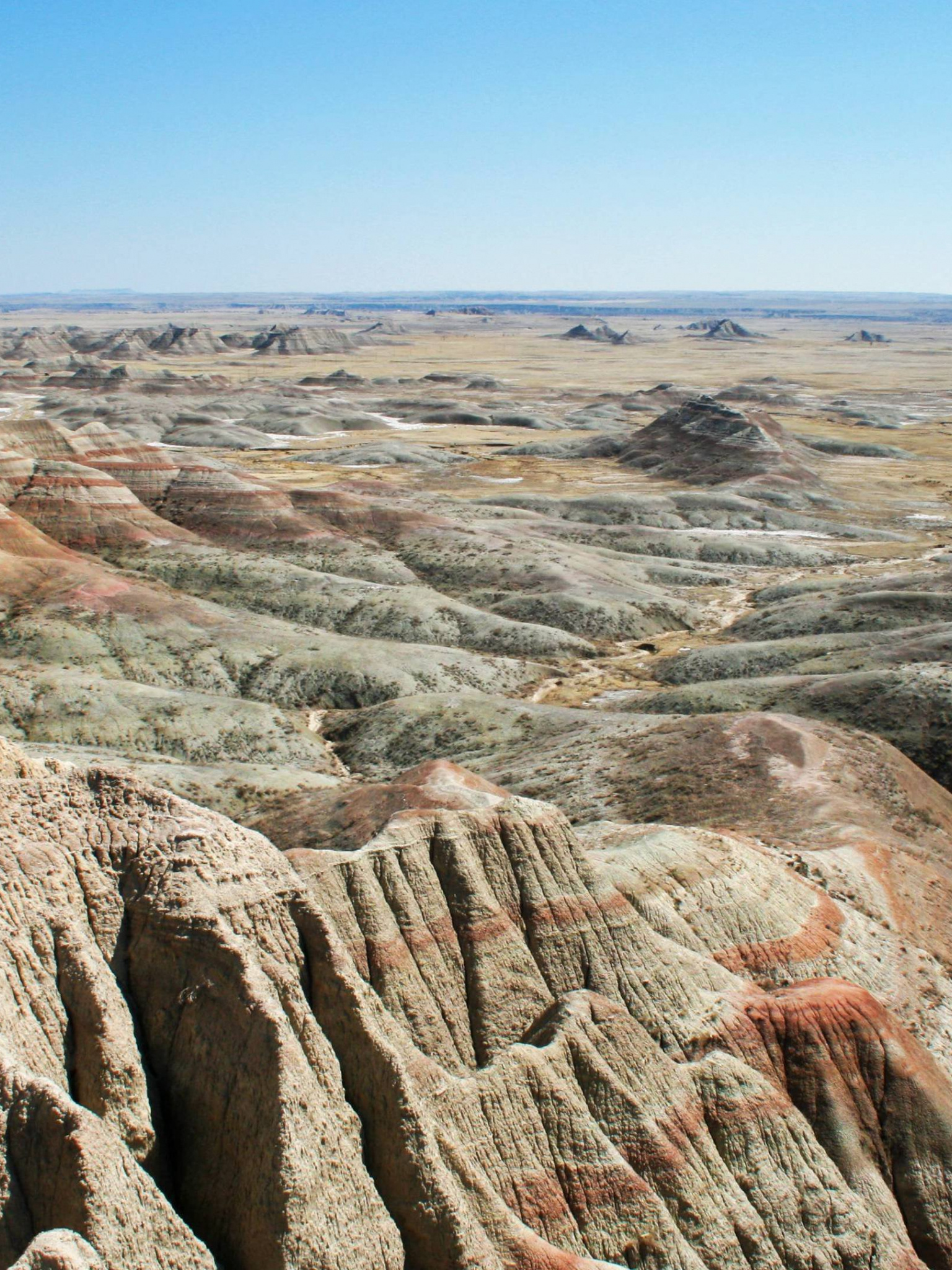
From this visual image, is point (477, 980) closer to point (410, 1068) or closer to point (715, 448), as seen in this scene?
point (410, 1068)

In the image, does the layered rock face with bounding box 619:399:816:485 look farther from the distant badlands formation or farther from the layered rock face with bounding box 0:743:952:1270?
the layered rock face with bounding box 0:743:952:1270

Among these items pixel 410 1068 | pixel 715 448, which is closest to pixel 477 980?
pixel 410 1068

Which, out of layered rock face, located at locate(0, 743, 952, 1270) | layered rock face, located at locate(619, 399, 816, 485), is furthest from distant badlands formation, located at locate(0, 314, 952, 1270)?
layered rock face, located at locate(619, 399, 816, 485)

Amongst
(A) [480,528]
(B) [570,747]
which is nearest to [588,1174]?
(B) [570,747]

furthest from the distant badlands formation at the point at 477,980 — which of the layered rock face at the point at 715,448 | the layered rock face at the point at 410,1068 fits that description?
the layered rock face at the point at 715,448

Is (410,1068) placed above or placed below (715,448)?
below

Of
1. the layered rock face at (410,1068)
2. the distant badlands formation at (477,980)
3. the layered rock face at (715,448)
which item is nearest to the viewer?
the layered rock face at (410,1068)

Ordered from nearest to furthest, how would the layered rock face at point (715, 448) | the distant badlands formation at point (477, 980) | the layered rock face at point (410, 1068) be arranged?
1. the layered rock face at point (410, 1068)
2. the distant badlands formation at point (477, 980)
3. the layered rock face at point (715, 448)

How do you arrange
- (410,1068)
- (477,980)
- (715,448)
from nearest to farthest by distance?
(410,1068) → (477,980) → (715,448)

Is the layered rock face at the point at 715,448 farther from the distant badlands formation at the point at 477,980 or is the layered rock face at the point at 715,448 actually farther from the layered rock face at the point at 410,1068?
the layered rock face at the point at 410,1068
